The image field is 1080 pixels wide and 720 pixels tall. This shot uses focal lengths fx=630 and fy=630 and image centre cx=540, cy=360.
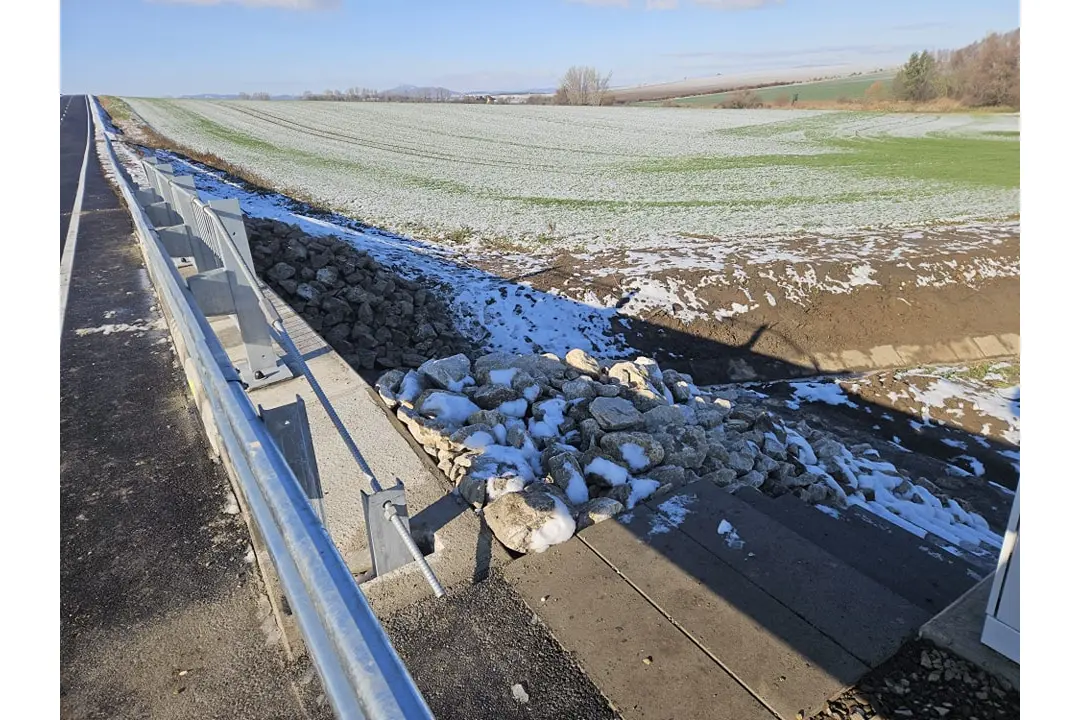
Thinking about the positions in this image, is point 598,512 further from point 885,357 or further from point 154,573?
point 885,357

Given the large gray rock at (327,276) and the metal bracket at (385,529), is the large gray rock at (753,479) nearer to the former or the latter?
the metal bracket at (385,529)

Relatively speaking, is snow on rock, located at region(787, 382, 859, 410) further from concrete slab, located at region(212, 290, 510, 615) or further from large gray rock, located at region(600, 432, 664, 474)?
concrete slab, located at region(212, 290, 510, 615)

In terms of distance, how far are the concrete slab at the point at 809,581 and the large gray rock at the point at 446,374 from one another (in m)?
2.31

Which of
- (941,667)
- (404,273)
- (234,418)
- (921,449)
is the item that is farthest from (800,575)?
(404,273)

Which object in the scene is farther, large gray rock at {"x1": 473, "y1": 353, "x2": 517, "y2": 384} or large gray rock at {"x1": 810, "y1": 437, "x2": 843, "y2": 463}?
large gray rock at {"x1": 810, "y1": 437, "x2": 843, "y2": 463}

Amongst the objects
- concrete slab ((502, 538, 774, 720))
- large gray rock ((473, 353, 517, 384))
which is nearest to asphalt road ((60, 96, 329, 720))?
concrete slab ((502, 538, 774, 720))

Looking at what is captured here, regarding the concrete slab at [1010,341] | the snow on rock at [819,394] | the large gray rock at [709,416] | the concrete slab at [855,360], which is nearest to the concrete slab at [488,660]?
the large gray rock at [709,416]

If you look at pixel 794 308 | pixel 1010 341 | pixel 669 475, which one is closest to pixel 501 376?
pixel 669 475

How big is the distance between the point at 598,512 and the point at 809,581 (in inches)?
46.2

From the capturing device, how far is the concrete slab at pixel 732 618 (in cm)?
266

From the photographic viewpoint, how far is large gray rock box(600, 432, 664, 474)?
458 cm

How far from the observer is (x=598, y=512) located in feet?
12.2

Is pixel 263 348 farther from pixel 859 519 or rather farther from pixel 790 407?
pixel 790 407

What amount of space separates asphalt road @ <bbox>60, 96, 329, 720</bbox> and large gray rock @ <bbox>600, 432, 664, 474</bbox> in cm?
265
